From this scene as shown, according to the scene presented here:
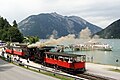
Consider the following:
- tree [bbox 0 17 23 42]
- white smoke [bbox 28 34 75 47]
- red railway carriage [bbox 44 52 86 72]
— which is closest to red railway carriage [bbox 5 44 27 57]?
white smoke [bbox 28 34 75 47]

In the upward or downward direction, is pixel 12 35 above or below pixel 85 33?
above

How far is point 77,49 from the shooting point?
159625 mm

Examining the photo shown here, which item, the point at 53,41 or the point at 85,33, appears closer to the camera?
the point at 53,41

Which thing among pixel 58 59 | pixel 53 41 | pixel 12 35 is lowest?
pixel 58 59

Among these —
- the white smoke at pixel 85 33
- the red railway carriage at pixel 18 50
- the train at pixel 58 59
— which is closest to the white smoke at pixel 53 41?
the red railway carriage at pixel 18 50

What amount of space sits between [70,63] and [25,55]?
88.1 ft

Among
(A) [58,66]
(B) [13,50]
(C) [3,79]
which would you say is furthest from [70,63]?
(B) [13,50]

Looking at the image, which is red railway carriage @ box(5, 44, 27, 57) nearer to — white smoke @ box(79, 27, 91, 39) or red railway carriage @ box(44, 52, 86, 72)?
white smoke @ box(79, 27, 91, 39)

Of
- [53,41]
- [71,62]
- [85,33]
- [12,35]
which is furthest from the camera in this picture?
[12,35]

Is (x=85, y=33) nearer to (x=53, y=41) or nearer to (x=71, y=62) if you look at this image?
(x=53, y=41)

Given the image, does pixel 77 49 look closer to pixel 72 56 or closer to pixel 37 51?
pixel 37 51

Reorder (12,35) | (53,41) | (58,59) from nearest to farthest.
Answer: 1. (58,59)
2. (53,41)
3. (12,35)

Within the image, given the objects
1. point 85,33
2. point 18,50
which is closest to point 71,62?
point 18,50

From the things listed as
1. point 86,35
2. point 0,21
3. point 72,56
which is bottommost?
point 72,56
